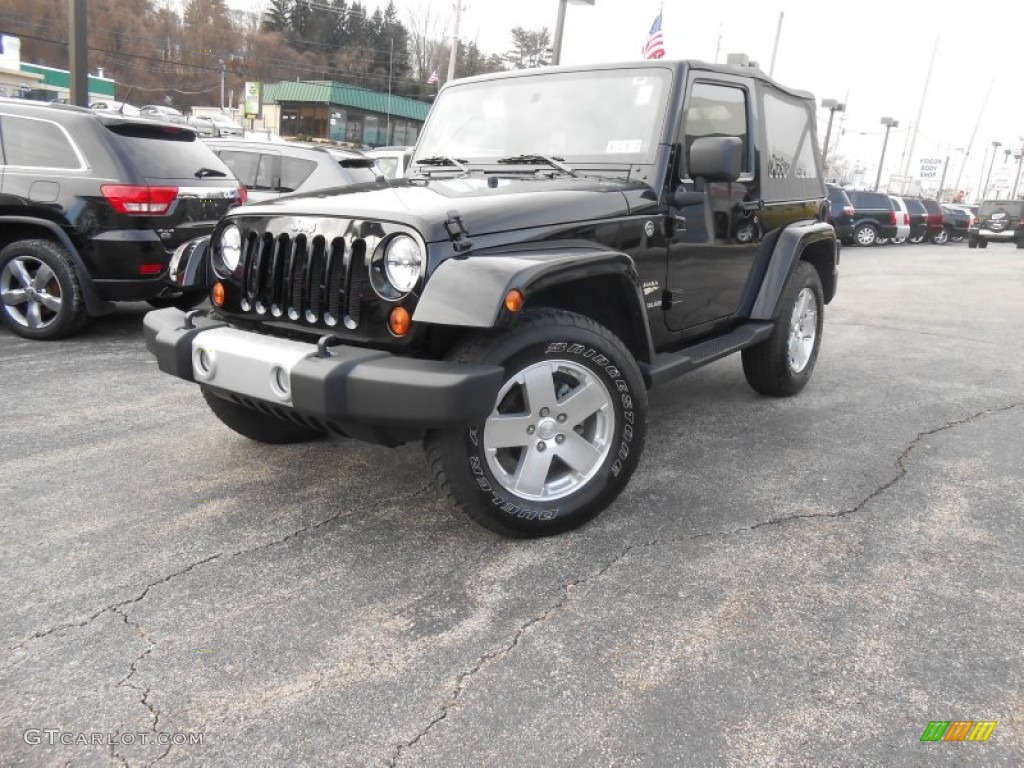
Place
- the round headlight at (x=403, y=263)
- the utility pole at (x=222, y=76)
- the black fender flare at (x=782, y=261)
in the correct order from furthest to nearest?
the utility pole at (x=222, y=76), the black fender flare at (x=782, y=261), the round headlight at (x=403, y=263)

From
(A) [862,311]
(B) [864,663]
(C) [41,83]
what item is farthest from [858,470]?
(C) [41,83]

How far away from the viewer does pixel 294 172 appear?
8.95 metres

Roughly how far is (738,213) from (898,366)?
3.06 m

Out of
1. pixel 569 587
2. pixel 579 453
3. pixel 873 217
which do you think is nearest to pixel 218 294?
pixel 579 453

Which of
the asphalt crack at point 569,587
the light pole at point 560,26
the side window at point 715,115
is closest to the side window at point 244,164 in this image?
the side window at point 715,115

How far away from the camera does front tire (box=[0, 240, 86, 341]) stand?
5.87 metres

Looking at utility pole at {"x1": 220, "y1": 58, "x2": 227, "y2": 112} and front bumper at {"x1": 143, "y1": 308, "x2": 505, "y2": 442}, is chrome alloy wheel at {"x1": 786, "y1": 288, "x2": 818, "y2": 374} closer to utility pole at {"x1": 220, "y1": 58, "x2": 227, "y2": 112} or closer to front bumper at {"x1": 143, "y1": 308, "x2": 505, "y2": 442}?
front bumper at {"x1": 143, "y1": 308, "x2": 505, "y2": 442}

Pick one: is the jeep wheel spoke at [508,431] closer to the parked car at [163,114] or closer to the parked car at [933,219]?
the parked car at [163,114]

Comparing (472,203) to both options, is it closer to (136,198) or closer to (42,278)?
(136,198)

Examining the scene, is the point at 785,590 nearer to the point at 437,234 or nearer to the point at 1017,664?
the point at 1017,664

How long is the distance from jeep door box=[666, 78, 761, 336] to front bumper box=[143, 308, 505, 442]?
1.66 m

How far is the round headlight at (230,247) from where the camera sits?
10.9 feet

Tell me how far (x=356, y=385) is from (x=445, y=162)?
1942 mm

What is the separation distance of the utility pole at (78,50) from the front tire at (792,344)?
9.16 m
